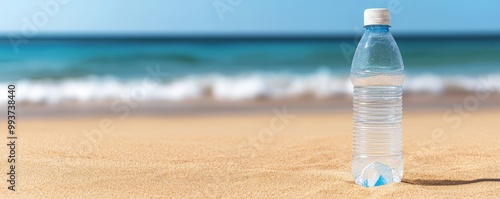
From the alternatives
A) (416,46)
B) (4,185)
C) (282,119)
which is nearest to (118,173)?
(4,185)

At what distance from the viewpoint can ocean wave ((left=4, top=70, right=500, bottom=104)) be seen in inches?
315

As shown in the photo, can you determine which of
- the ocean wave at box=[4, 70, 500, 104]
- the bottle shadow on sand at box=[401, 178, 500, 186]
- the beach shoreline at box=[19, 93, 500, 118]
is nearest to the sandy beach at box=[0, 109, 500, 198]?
the bottle shadow on sand at box=[401, 178, 500, 186]

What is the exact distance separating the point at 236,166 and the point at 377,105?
2.54ft

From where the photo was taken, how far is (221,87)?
28.4 feet

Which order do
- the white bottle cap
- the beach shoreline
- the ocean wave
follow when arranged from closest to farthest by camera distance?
the white bottle cap, the beach shoreline, the ocean wave

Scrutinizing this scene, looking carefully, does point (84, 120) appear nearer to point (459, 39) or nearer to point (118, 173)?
point (118, 173)

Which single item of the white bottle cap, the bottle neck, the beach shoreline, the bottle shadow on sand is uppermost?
the white bottle cap

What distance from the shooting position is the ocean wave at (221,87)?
26.2ft

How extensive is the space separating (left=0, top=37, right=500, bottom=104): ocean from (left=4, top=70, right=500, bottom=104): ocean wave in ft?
0.04

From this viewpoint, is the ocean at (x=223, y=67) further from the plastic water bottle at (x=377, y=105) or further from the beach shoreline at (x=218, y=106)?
the plastic water bottle at (x=377, y=105)

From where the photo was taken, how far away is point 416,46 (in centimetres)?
1753

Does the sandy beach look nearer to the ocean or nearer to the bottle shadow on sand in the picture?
the bottle shadow on sand

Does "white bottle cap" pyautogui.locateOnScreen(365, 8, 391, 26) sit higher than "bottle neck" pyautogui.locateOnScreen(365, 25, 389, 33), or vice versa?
"white bottle cap" pyautogui.locateOnScreen(365, 8, 391, 26)

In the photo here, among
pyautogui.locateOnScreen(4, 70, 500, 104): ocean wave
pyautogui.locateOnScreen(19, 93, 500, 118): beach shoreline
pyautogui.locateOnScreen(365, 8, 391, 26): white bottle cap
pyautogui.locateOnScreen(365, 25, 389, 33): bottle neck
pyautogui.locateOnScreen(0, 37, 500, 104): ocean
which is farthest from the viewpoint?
pyautogui.locateOnScreen(0, 37, 500, 104): ocean
